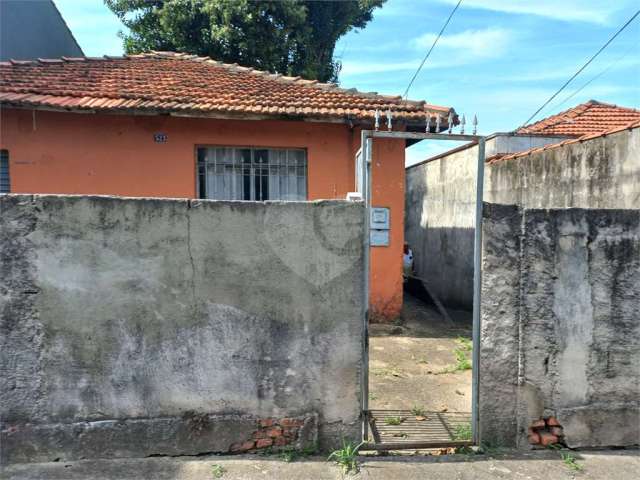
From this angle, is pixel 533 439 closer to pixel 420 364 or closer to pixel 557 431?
pixel 557 431

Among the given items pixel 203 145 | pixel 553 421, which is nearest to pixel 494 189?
pixel 203 145

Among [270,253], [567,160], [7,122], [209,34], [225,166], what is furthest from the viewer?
[209,34]

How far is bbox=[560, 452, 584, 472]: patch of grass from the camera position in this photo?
9.61 feet

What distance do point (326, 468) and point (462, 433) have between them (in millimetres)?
1103

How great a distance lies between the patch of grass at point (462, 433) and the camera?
3.26m

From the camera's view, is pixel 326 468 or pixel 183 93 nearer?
pixel 326 468

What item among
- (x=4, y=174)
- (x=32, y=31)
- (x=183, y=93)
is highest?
(x=32, y=31)

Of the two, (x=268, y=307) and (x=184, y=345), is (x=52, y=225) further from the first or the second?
(x=268, y=307)

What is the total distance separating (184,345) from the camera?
9.81ft

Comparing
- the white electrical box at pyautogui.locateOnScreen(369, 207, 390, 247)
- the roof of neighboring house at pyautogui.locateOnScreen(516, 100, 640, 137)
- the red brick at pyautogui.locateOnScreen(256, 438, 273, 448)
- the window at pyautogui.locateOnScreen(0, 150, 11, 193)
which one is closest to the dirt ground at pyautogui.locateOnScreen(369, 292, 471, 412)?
the red brick at pyautogui.locateOnScreen(256, 438, 273, 448)

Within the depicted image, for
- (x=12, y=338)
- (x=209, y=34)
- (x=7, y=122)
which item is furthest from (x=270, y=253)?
(x=209, y=34)

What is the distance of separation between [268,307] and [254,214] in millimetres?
637

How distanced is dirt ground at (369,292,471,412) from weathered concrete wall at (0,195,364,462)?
46.9 inches

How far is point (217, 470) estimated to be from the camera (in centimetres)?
283
